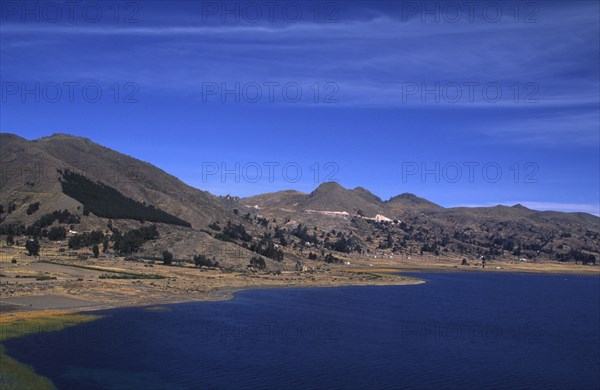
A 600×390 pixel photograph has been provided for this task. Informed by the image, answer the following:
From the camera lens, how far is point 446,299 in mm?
115750

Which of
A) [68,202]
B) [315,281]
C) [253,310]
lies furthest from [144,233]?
[253,310]

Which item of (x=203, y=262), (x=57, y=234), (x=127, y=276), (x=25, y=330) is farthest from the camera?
(x=57, y=234)

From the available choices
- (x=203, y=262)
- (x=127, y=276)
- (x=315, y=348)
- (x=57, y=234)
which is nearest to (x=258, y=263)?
(x=203, y=262)

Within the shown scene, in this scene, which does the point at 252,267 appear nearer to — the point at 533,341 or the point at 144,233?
the point at 144,233

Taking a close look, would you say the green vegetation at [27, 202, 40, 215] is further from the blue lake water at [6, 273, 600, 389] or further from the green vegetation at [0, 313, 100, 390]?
the green vegetation at [0, 313, 100, 390]

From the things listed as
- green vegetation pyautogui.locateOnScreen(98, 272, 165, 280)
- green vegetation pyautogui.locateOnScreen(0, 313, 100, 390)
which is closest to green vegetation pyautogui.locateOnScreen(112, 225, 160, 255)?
green vegetation pyautogui.locateOnScreen(98, 272, 165, 280)

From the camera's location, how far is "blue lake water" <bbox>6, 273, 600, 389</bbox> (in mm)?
46959

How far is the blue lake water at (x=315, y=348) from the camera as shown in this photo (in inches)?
1849

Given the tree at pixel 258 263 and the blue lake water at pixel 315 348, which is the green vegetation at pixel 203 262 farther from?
the blue lake water at pixel 315 348

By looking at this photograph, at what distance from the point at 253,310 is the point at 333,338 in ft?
71.0

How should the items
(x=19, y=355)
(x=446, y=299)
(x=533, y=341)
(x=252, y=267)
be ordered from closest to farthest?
(x=19, y=355) → (x=533, y=341) → (x=446, y=299) → (x=252, y=267)

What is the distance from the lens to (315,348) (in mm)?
59531

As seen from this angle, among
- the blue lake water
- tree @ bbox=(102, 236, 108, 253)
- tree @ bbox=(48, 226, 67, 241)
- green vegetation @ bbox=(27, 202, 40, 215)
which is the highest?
green vegetation @ bbox=(27, 202, 40, 215)

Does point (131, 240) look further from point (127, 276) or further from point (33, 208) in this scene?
point (33, 208)
